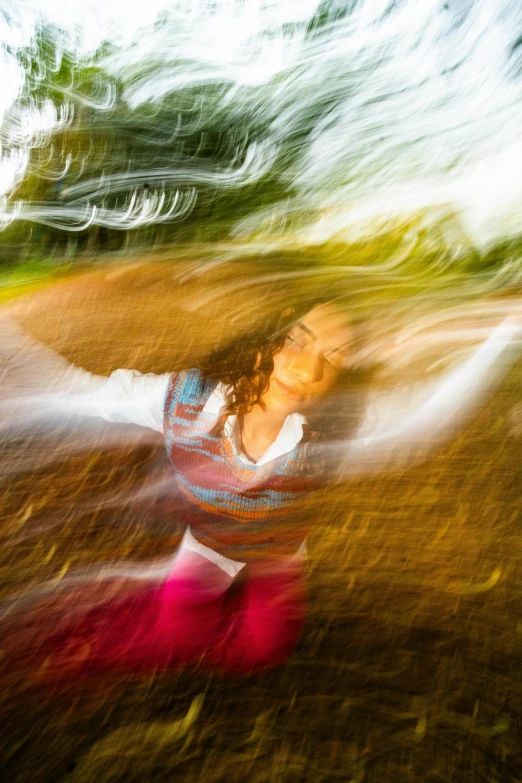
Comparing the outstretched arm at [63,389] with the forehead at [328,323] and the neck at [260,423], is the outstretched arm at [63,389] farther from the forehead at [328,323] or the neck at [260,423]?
the forehead at [328,323]

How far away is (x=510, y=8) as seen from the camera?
35.6 inches

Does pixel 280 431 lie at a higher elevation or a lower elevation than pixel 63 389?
lower

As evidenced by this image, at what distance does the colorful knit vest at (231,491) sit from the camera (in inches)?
29.4

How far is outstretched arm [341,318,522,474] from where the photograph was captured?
2.68 ft

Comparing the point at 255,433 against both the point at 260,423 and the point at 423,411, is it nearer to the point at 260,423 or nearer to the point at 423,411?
the point at 260,423

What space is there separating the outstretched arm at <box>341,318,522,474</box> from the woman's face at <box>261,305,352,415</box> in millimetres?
88

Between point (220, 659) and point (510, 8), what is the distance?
3.55 ft

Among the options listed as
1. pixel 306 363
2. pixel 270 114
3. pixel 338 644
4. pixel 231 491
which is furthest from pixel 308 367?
pixel 270 114

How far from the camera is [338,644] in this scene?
674 millimetres

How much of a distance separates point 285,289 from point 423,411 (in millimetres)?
303

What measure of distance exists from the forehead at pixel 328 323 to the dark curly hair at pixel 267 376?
1 cm

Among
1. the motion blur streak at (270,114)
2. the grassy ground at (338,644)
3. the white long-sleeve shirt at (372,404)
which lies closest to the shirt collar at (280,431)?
the white long-sleeve shirt at (372,404)

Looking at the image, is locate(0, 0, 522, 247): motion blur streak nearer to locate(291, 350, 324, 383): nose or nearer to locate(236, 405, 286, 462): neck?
locate(291, 350, 324, 383): nose

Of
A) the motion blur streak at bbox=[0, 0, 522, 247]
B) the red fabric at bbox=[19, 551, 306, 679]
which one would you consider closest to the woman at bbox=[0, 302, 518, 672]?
the red fabric at bbox=[19, 551, 306, 679]
